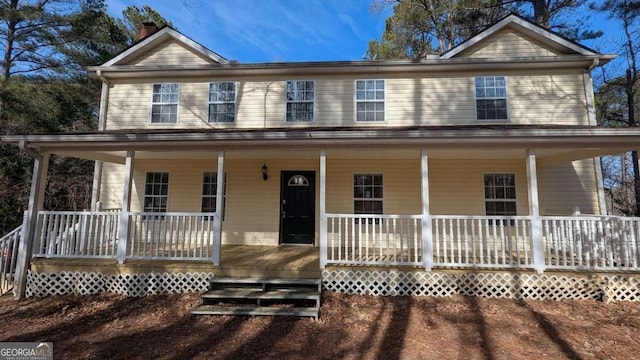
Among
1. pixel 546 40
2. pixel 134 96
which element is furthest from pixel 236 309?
pixel 546 40

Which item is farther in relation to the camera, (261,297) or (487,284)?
(487,284)

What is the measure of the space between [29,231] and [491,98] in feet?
37.5

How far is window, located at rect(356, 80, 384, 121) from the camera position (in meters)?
8.81

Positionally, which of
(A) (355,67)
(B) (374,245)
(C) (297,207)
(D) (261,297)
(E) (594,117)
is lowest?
(D) (261,297)

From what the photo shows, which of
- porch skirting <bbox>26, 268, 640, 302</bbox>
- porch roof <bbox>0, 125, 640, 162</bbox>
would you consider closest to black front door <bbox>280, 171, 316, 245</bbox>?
porch roof <bbox>0, 125, 640, 162</bbox>

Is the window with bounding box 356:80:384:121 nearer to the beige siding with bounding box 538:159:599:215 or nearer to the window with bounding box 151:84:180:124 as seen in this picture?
the beige siding with bounding box 538:159:599:215

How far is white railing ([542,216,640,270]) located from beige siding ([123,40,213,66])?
10171 mm

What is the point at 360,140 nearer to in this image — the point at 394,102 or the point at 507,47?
the point at 394,102

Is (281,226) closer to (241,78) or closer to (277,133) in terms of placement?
(277,133)

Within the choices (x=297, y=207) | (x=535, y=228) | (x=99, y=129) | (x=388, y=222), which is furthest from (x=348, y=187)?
(x=99, y=129)

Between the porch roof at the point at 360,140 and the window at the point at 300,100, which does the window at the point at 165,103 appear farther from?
the window at the point at 300,100

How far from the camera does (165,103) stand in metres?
9.20

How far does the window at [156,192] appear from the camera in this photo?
890cm

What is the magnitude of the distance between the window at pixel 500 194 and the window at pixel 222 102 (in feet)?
24.3
